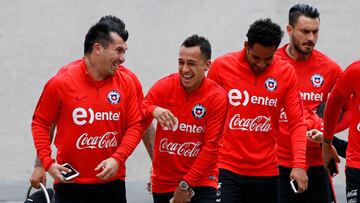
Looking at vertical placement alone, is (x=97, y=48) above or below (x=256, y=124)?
above

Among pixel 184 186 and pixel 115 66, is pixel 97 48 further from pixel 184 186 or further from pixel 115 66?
pixel 184 186

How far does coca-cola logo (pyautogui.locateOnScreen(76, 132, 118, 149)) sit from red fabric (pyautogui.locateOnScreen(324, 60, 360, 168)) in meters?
1.81

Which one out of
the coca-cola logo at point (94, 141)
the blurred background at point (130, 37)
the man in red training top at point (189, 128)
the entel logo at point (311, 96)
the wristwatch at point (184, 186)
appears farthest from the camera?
the blurred background at point (130, 37)

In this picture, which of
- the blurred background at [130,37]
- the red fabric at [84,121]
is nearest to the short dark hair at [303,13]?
the red fabric at [84,121]

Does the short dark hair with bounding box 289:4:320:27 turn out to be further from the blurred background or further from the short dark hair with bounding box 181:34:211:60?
the blurred background

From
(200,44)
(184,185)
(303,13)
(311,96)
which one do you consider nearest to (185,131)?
(184,185)

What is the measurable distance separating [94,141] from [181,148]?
0.77 m

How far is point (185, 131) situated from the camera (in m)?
7.99

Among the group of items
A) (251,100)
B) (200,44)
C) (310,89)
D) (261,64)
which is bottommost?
(251,100)

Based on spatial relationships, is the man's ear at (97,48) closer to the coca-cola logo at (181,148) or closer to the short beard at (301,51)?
the coca-cola logo at (181,148)

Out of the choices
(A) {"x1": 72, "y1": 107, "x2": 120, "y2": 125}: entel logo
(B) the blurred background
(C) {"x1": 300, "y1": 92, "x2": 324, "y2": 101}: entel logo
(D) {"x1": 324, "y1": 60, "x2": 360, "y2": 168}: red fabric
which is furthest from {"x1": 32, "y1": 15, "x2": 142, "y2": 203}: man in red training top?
(B) the blurred background

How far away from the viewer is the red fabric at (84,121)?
298 inches

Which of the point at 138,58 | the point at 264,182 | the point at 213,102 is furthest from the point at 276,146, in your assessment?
the point at 138,58

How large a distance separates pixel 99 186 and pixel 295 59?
8.77 feet
